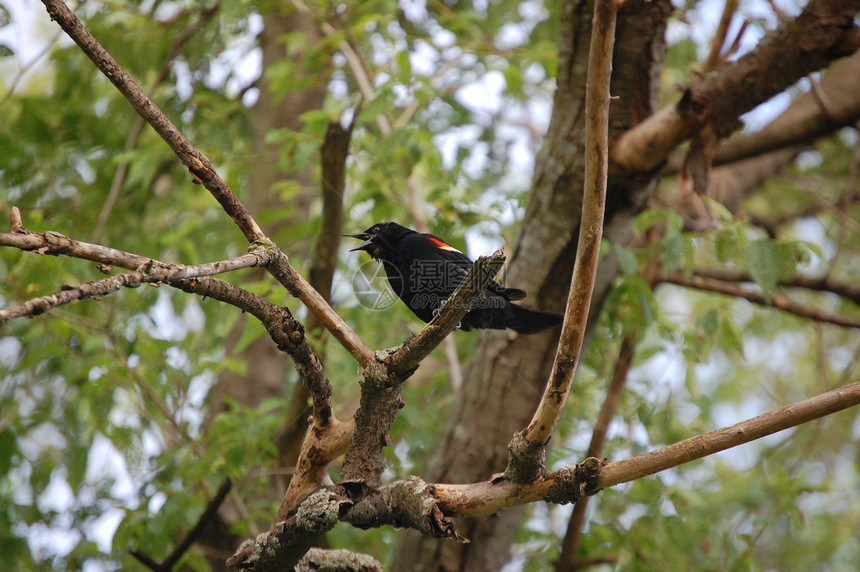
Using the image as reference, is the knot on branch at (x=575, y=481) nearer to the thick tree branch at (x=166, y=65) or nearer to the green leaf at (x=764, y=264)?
the green leaf at (x=764, y=264)

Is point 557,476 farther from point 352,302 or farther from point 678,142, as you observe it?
point 352,302

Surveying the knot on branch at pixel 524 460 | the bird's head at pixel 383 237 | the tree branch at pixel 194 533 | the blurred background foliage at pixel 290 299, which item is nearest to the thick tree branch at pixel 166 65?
the blurred background foliage at pixel 290 299

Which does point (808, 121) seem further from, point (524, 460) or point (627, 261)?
point (524, 460)

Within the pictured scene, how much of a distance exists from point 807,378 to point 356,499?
729 centimetres

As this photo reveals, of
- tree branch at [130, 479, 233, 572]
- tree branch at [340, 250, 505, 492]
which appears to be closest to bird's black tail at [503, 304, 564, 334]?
tree branch at [340, 250, 505, 492]

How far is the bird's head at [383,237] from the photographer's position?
4117 millimetres

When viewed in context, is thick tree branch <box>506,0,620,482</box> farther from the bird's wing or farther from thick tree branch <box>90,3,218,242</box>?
thick tree branch <box>90,3,218,242</box>

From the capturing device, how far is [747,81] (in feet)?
10.7

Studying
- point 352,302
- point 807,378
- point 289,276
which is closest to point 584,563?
point 352,302

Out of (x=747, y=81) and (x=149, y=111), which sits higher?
(x=747, y=81)

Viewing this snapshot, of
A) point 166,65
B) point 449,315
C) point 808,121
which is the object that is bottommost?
point 449,315

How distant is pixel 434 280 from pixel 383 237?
0.55 m

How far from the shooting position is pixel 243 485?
3846 millimetres

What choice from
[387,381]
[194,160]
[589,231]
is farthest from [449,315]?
[194,160]
